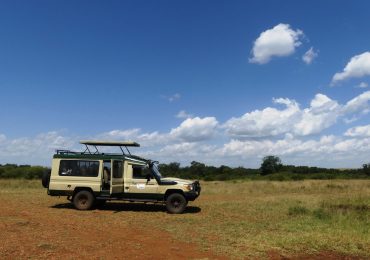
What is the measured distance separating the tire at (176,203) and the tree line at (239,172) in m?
31.8

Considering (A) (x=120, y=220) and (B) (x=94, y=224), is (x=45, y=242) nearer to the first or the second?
(B) (x=94, y=224)

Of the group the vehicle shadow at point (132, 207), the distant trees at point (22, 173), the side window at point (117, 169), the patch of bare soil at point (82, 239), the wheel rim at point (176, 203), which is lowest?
the patch of bare soil at point (82, 239)

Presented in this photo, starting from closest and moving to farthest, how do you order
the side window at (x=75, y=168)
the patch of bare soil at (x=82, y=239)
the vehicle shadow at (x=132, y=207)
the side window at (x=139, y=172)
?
the patch of bare soil at (x=82, y=239)
the side window at (x=139, y=172)
the side window at (x=75, y=168)
the vehicle shadow at (x=132, y=207)

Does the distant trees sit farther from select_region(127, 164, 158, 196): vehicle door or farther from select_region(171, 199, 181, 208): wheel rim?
select_region(171, 199, 181, 208): wheel rim

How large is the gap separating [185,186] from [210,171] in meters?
66.4

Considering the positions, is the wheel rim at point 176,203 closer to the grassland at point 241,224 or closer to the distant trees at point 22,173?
the grassland at point 241,224

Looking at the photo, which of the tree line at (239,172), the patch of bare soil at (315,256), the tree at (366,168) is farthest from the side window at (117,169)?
the tree at (366,168)

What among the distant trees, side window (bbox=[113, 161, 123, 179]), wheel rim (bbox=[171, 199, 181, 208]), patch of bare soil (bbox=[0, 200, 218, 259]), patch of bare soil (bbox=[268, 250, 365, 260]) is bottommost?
patch of bare soil (bbox=[268, 250, 365, 260])

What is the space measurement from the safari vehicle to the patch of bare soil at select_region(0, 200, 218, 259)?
181 cm

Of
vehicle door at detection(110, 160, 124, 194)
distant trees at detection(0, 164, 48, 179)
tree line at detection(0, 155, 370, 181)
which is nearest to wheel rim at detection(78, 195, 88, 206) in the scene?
vehicle door at detection(110, 160, 124, 194)

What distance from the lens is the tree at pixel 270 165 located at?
313 ft

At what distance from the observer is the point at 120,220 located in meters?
14.5

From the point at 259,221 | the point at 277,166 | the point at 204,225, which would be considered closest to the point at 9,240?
the point at 204,225

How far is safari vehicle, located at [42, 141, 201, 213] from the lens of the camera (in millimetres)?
16828
